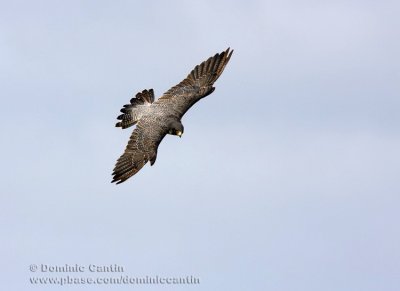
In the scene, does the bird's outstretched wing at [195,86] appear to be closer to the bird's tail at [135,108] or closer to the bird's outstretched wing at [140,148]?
the bird's tail at [135,108]

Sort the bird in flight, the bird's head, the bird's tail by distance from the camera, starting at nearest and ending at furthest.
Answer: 1. the bird in flight
2. the bird's head
3. the bird's tail

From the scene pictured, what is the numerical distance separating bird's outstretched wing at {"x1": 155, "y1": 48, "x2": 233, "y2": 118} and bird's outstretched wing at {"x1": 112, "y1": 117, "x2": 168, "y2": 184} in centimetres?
137

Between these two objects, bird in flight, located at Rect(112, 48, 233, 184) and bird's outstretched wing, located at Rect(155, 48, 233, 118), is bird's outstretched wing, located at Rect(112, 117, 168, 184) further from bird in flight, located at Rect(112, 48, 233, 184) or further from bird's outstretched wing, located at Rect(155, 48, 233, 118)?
bird's outstretched wing, located at Rect(155, 48, 233, 118)

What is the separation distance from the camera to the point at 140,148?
49438mm

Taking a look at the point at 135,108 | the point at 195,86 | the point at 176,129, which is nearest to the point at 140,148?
the point at 176,129

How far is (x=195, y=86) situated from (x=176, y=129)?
286 centimetres

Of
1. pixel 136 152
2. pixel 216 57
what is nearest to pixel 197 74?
pixel 216 57

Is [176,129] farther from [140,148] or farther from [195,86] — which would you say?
[195,86]

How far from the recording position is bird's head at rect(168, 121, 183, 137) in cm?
5016

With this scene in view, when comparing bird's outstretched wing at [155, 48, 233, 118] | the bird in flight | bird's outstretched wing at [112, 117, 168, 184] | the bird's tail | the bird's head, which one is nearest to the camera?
bird's outstretched wing at [112, 117, 168, 184]

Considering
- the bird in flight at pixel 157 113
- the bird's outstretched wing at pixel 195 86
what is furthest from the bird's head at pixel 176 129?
the bird's outstretched wing at pixel 195 86

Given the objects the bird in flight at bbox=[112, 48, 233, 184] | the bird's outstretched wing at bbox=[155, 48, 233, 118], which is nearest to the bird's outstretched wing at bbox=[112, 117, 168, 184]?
the bird in flight at bbox=[112, 48, 233, 184]

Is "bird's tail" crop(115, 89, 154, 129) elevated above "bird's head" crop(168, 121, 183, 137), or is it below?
above

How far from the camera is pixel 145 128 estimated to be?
1976 inches
